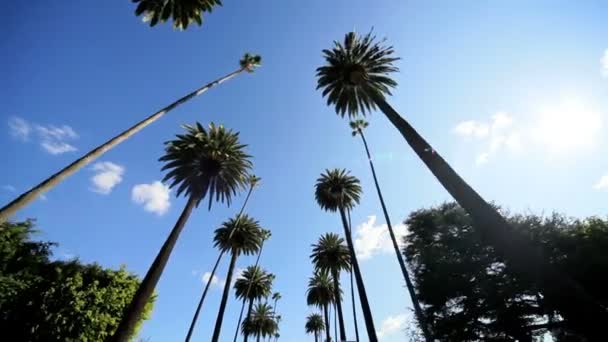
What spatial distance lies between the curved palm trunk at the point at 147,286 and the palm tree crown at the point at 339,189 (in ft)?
68.5

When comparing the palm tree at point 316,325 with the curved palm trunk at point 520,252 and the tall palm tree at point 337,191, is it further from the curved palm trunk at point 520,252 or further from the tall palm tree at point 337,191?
the curved palm trunk at point 520,252

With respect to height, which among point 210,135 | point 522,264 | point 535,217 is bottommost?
point 522,264

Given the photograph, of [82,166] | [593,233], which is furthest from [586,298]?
[593,233]

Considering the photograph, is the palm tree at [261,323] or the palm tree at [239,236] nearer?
the palm tree at [239,236]

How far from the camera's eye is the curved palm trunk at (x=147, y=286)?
15.1 metres

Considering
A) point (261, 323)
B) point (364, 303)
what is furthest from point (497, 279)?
point (261, 323)

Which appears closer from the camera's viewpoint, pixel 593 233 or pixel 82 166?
pixel 82 166

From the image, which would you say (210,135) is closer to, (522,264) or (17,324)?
(17,324)

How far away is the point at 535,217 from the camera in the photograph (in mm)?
23766

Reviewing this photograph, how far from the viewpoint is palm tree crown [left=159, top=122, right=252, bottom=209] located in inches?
1050

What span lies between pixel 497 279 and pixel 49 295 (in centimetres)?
3628

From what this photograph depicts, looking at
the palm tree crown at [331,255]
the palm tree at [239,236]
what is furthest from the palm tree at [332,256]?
the palm tree at [239,236]

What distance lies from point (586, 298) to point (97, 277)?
1285 inches

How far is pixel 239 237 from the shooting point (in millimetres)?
41438
